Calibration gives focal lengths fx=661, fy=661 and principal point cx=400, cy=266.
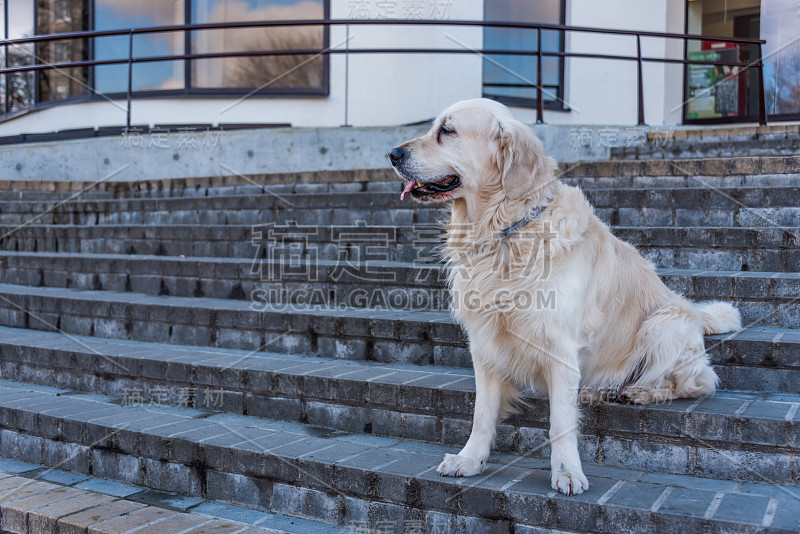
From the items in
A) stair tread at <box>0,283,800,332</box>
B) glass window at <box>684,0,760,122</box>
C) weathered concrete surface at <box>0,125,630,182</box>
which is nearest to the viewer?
stair tread at <box>0,283,800,332</box>

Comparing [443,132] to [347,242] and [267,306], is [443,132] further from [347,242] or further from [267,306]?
[347,242]

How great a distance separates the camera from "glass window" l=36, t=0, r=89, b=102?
1201cm

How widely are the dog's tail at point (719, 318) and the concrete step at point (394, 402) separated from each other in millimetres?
448

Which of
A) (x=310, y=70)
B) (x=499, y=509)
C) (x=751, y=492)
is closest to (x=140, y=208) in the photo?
(x=310, y=70)

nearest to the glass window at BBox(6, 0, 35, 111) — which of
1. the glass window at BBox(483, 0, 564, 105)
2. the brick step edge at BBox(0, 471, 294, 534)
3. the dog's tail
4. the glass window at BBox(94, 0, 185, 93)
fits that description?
the glass window at BBox(94, 0, 185, 93)

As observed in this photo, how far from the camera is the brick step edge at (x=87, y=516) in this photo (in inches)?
122

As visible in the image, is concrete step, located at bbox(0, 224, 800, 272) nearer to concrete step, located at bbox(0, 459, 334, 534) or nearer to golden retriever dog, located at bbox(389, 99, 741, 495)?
golden retriever dog, located at bbox(389, 99, 741, 495)

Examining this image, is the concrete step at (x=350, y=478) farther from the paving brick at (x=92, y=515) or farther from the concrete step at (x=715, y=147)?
the concrete step at (x=715, y=147)

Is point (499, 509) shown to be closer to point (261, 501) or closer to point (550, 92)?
point (261, 501)

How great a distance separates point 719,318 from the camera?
3.79 metres

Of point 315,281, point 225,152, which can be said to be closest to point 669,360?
point 315,281

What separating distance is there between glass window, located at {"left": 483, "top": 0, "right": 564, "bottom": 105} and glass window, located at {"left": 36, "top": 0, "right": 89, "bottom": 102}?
722 centimetres

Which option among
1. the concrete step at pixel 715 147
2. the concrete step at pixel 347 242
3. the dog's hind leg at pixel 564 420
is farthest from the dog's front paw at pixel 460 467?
the concrete step at pixel 715 147

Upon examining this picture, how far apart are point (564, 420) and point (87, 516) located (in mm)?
2333
